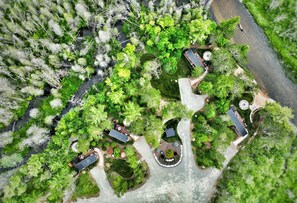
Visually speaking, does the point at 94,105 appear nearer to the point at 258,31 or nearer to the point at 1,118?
the point at 1,118

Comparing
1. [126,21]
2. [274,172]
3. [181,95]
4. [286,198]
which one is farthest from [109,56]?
[286,198]

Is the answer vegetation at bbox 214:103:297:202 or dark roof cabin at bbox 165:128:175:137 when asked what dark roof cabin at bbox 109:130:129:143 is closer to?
dark roof cabin at bbox 165:128:175:137

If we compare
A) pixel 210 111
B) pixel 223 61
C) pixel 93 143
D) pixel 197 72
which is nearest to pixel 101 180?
pixel 93 143

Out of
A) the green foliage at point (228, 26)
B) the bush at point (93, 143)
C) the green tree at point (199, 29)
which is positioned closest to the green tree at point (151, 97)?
the bush at point (93, 143)

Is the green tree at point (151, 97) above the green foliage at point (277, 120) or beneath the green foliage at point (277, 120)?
above

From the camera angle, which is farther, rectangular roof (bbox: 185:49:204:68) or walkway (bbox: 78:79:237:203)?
rectangular roof (bbox: 185:49:204:68)

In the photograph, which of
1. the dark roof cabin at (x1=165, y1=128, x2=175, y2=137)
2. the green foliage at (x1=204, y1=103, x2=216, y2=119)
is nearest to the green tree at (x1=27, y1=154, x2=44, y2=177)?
the dark roof cabin at (x1=165, y1=128, x2=175, y2=137)

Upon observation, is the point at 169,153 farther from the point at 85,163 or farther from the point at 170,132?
the point at 85,163

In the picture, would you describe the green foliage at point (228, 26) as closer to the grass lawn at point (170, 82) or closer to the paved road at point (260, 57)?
the paved road at point (260, 57)
